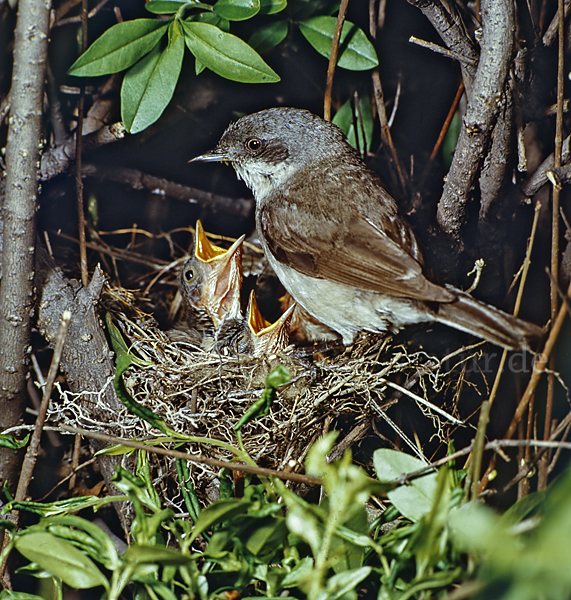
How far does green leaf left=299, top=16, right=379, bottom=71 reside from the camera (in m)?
1.84

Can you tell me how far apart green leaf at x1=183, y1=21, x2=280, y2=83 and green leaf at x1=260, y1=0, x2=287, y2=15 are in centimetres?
16

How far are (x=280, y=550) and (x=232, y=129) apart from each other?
1696mm

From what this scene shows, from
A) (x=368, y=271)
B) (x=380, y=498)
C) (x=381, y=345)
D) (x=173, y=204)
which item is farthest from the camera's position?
(x=173, y=204)

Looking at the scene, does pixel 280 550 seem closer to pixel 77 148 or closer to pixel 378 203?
pixel 378 203

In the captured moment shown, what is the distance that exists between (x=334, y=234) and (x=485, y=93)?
0.66 metres

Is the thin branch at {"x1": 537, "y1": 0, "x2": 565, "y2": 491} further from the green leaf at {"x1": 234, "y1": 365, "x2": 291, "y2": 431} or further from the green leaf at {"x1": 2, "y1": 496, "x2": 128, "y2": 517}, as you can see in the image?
the green leaf at {"x1": 2, "y1": 496, "x2": 128, "y2": 517}

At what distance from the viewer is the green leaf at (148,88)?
169 centimetres

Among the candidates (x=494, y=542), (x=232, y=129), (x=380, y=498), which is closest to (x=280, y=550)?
(x=494, y=542)

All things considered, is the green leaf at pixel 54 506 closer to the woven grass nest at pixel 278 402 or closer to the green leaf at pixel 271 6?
the woven grass nest at pixel 278 402

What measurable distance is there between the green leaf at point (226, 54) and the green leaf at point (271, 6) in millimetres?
160

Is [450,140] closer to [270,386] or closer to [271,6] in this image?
[271,6]

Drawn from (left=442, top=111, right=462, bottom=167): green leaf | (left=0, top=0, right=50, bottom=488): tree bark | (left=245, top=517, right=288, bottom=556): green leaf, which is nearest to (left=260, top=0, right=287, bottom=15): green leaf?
(left=0, top=0, right=50, bottom=488): tree bark

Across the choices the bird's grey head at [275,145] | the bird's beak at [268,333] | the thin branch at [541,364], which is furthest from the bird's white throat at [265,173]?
the thin branch at [541,364]

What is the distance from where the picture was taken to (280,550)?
41.4 inches
